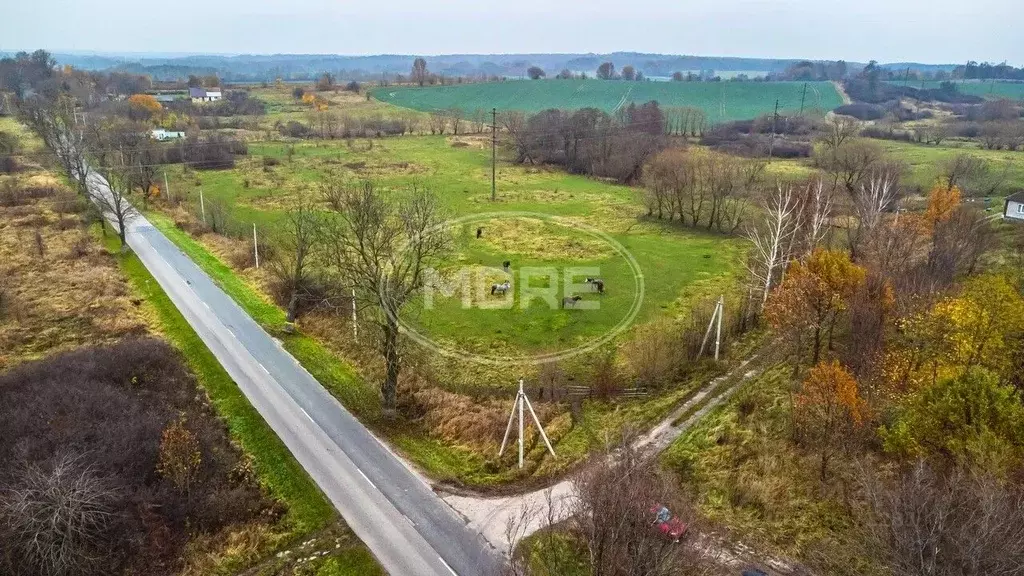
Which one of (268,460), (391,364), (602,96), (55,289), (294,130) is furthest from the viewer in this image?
(602,96)

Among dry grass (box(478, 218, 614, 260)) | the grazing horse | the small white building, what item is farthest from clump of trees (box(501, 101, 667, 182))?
the small white building

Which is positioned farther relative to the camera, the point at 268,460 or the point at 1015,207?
the point at 1015,207

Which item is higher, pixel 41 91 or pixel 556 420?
pixel 41 91

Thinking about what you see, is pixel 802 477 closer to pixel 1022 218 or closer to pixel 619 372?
pixel 619 372

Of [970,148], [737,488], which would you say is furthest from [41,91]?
[970,148]

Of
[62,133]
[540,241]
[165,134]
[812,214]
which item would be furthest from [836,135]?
[165,134]

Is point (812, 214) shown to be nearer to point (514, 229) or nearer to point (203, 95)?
point (514, 229)

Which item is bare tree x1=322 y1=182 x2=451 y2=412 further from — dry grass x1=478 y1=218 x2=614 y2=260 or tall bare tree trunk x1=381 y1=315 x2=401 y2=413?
dry grass x1=478 y1=218 x2=614 y2=260
